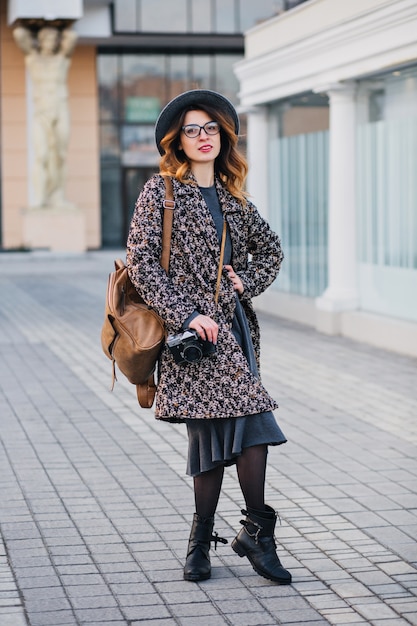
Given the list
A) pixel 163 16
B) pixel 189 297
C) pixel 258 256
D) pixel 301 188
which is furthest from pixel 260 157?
pixel 163 16

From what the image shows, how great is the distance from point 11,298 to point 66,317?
3.26 metres

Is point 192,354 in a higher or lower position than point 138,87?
lower

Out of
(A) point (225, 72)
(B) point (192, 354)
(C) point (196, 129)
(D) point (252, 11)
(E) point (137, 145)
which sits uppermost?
(D) point (252, 11)

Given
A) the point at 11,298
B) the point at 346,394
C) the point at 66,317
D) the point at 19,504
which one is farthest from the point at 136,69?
the point at 19,504

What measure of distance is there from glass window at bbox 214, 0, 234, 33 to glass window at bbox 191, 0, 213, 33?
17cm

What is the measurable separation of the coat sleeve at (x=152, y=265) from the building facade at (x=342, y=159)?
7.05 metres

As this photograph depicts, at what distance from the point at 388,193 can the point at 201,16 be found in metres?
22.6

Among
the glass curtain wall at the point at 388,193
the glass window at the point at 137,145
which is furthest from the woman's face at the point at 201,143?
the glass window at the point at 137,145

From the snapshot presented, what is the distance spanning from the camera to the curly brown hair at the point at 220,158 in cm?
481

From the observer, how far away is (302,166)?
49.9 ft

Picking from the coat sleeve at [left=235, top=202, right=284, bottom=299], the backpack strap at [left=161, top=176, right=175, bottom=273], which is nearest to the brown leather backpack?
the backpack strap at [left=161, top=176, right=175, bottom=273]

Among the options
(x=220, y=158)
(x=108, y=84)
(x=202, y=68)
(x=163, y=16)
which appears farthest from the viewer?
(x=202, y=68)

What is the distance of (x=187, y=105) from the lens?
482 cm

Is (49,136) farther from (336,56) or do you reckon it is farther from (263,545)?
(263,545)
